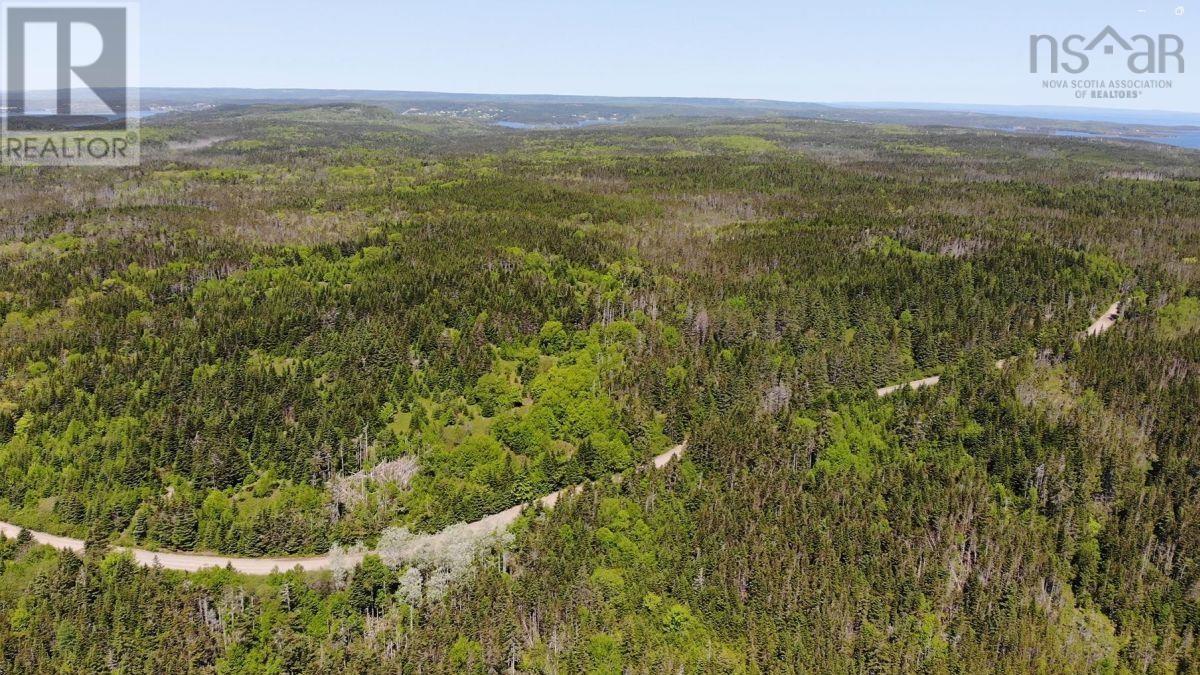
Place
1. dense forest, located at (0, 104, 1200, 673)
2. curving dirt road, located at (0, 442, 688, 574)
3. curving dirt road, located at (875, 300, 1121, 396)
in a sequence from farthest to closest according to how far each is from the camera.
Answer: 1. curving dirt road, located at (875, 300, 1121, 396)
2. curving dirt road, located at (0, 442, 688, 574)
3. dense forest, located at (0, 104, 1200, 673)

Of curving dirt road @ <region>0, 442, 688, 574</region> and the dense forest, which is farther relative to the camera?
curving dirt road @ <region>0, 442, 688, 574</region>

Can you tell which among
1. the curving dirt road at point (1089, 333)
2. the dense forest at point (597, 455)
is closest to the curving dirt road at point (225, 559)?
the dense forest at point (597, 455)

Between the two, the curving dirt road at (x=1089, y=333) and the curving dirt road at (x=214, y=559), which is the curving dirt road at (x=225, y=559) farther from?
the curving dirt road at (x=1089, y=333)

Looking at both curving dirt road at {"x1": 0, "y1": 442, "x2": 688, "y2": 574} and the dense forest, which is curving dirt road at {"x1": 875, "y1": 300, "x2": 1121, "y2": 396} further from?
curving dirt road at {"x1": 0, "y1": 442, "x2": 688, "y2": 574}

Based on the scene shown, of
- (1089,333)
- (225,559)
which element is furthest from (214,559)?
(1089,333)

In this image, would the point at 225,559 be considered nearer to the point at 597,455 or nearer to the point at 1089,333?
the point at 597,455

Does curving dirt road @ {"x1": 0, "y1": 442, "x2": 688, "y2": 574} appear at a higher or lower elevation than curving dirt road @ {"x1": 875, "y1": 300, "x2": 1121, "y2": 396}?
lower

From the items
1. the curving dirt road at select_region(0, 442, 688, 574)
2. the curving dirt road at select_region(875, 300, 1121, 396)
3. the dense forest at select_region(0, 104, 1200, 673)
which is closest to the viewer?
the dense forest at select_region(0, 104, 1200, 673)

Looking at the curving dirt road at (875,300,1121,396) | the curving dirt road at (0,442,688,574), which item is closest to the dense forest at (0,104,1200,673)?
the curving dirt road at (0,442,688,574)
